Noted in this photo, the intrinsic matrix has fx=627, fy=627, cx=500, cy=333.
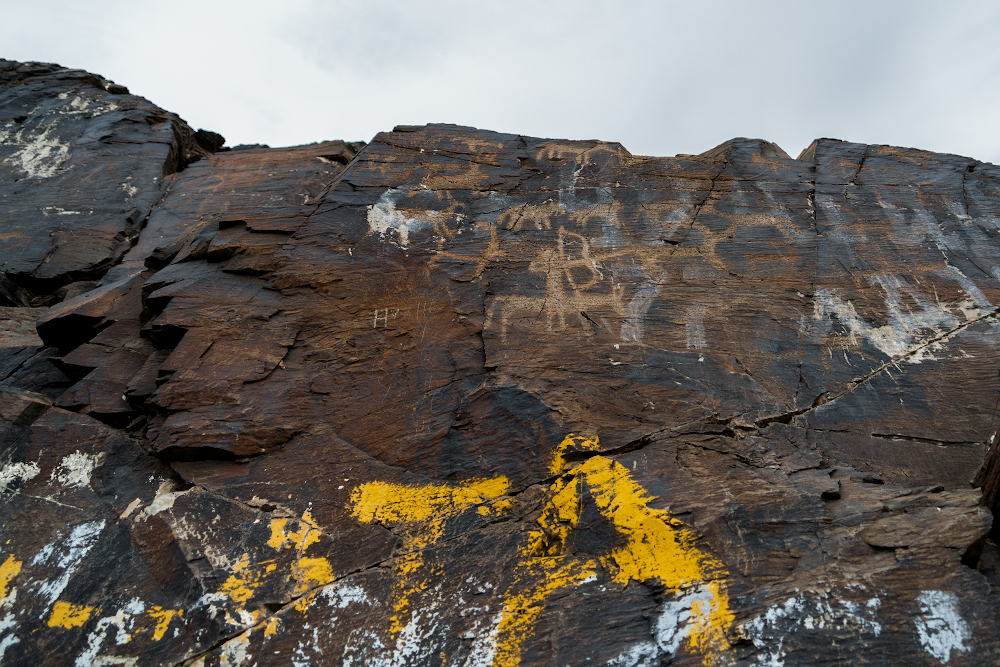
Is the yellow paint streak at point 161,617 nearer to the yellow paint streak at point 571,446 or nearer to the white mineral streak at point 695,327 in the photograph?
the yellow paint streak at point 571,446

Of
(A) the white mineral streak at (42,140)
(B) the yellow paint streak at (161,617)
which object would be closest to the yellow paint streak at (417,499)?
(B) the yellow paint streak at (161,617)

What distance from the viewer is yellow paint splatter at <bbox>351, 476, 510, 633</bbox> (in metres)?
4.22

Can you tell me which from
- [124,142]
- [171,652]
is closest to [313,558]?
[171,652]

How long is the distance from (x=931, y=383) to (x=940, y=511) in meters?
1.59

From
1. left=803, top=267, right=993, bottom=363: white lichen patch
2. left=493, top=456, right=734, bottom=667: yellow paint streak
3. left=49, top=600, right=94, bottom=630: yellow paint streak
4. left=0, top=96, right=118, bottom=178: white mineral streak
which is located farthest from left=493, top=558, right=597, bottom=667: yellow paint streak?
left=0, top=96, right=118, bottom=178: white mineral streak

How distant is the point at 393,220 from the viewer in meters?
6.41

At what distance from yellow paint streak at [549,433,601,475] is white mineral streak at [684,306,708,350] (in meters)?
1.35

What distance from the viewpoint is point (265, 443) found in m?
4.79

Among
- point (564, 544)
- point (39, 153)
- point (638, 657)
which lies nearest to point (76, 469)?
point (564, 544)

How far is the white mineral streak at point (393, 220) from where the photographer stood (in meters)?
6.30

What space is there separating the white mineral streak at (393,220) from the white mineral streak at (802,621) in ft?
14.4

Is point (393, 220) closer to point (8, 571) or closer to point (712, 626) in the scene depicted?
point (8, 571)

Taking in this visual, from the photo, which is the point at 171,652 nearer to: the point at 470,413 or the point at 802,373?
the point at 470,413

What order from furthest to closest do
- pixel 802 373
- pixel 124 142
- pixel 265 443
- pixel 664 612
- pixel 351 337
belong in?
pixel 124 142 → pixel 351 337 → pixel 802 373 → pixel 265 443 → pixel 664 612
